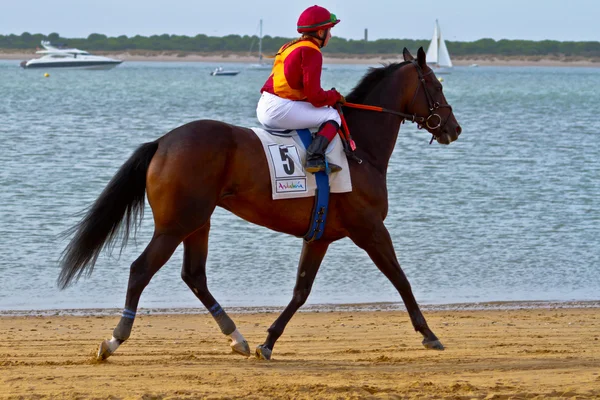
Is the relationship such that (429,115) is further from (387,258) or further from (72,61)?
(72,61)

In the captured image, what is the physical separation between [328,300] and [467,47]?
158 metres

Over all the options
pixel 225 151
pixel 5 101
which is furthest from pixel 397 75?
pixel 5 101

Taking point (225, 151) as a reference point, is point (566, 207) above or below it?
below

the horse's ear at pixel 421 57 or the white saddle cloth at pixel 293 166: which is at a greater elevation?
the horse's ear at pixel 421 57

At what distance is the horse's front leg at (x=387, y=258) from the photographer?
6852 millimetres

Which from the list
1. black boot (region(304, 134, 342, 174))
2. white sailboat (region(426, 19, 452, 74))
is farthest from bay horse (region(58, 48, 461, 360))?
white sailboat (region(426, 19, 452, 74))

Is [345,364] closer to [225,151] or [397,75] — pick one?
[225,151]

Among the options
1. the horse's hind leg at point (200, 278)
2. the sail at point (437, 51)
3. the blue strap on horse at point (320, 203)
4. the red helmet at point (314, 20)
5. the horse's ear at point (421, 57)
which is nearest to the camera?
the blue strap on horse at point (320, 203)

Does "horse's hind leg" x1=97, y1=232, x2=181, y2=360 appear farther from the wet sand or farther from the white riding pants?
the white riding pants

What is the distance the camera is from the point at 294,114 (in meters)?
6.83

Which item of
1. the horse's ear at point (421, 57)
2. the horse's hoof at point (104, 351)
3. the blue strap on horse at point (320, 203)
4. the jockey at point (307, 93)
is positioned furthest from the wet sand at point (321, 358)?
the horse's ear at point (421, 57)

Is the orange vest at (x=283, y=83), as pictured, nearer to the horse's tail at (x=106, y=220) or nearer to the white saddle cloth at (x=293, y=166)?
the white saddle cloth at (x=293, y=166)

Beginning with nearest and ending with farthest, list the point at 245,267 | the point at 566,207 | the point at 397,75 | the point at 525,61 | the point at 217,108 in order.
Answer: the point at 397,75, the point at 245,267, the point at 566,207, the point at 217,108, the point at 525,61

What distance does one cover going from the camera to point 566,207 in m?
15.7
